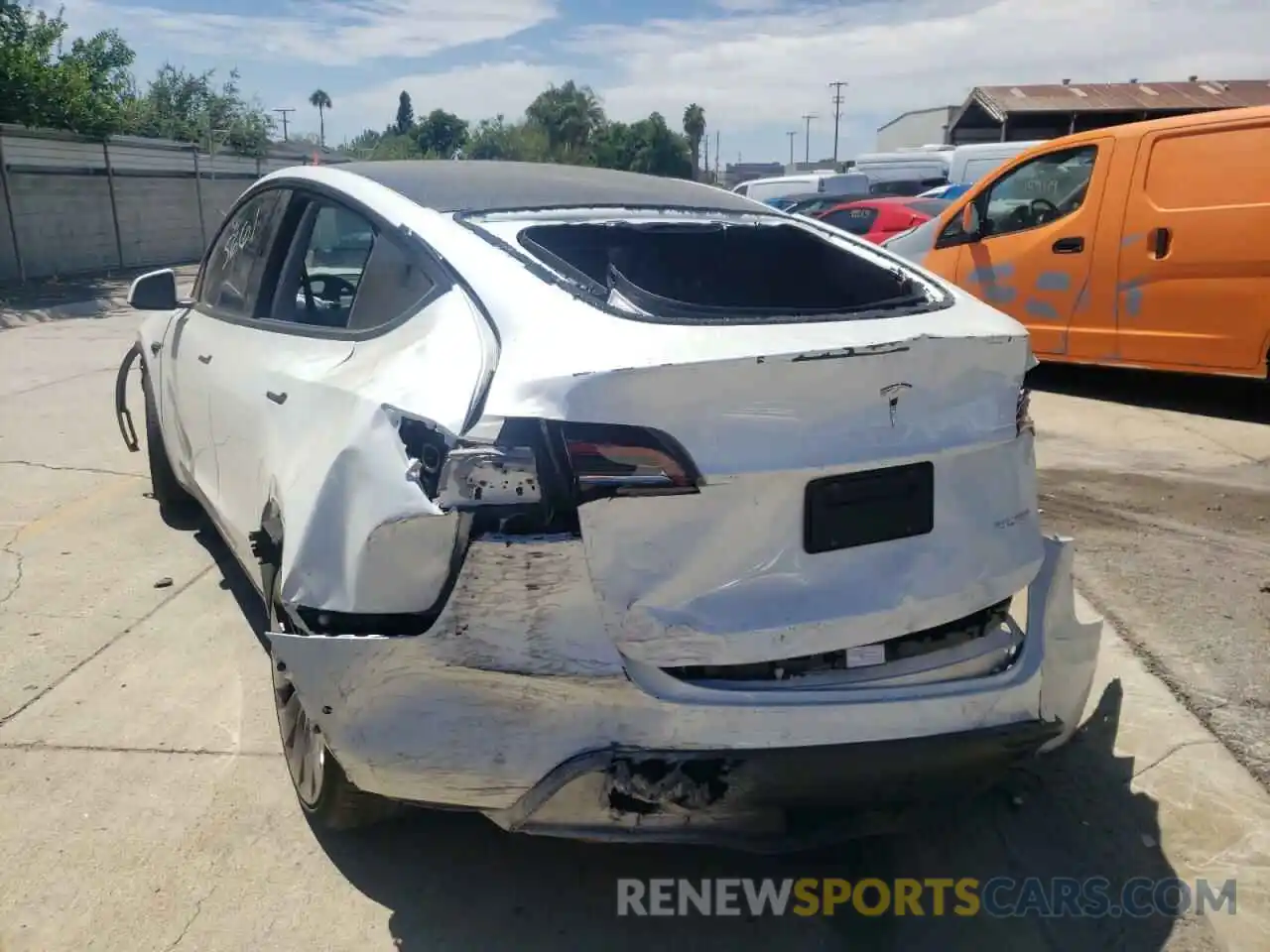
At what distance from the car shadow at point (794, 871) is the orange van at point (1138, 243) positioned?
459 centimetres

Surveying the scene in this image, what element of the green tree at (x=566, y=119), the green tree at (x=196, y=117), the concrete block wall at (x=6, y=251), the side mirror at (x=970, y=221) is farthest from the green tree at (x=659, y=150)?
the side mirror at (x=970, y=221)

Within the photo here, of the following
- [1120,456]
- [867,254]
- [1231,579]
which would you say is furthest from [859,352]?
[1120,456]

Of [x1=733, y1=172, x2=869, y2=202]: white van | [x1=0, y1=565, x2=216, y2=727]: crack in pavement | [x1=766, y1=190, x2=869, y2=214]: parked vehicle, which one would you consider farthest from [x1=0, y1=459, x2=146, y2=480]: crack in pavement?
[x1=733, y1=172, x2=869, y2=202]: white van

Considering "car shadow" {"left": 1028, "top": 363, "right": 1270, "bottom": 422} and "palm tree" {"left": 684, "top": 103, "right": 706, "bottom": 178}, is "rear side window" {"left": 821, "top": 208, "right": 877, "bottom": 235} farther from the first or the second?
"palm tree" {"left": 684, "top": 103, "right": 706, "bottom": 178}

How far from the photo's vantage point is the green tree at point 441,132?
7781cm

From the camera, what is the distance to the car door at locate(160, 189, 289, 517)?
3.58 m

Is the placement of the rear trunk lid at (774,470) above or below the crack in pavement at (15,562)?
above

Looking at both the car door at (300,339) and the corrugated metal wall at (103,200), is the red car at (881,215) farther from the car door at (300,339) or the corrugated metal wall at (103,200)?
the corrugated metal wall at (103,200)

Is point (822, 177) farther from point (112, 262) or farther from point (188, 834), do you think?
point (188, 834)

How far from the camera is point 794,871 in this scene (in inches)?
101

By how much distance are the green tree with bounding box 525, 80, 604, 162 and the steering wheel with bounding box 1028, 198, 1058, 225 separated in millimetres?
67419

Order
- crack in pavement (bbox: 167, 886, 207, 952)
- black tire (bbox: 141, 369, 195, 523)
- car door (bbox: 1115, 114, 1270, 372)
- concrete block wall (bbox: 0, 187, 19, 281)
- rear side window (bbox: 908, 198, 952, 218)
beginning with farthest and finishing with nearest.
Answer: concrete block wall (bbox: 0, 187, 19, 281), rear side window (bbox: 908, 198, 952, 218), car door (bbox: 1115, 114, 1270, 372), black tire (bbox: 141, 369, 195, 523), crack in pavement (bbox: 167, 886, 207, 952)

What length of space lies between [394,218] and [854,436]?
4.41 ft

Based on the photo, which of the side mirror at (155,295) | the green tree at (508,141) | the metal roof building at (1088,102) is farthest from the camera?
the green tree at (508,141)
